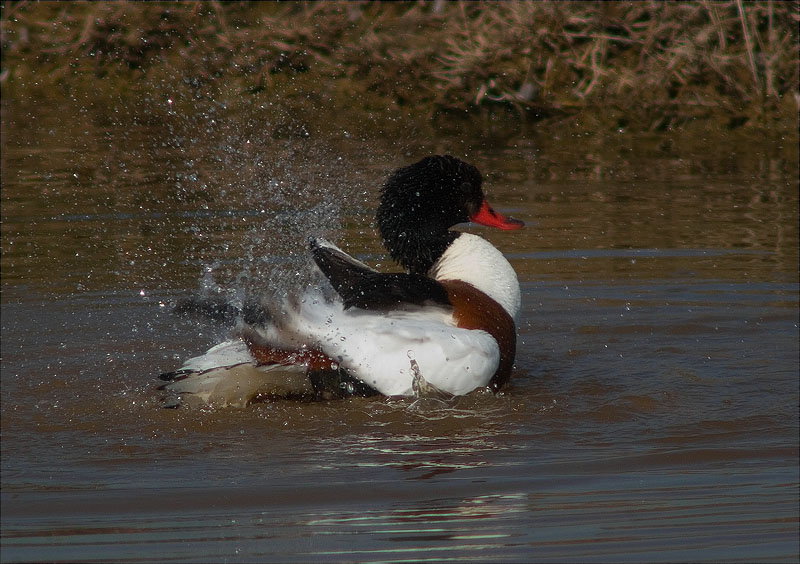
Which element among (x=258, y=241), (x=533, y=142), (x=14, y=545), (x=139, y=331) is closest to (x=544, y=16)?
(x=533, y=142)

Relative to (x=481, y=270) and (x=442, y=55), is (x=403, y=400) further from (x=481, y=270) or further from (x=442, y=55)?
(x=442, y=55)

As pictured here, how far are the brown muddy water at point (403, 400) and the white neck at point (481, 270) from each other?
414mm

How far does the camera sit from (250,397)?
502cm

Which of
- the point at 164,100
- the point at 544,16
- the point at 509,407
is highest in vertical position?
the point at 544,16

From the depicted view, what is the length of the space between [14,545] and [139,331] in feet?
8.89

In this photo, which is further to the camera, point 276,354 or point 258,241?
point 258,241

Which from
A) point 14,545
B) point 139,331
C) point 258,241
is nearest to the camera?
point 14,545

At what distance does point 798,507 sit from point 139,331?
3535 mm

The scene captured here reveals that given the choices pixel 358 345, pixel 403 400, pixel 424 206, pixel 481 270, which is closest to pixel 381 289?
pixel 358 345

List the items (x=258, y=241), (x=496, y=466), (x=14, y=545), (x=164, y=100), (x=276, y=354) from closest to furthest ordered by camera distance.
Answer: (x=14, y=545) < (x=496, y=466) < (x=276, y=354) < (x=258, y=241) < (x=164, y=100)

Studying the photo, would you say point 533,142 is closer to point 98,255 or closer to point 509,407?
point 98,255

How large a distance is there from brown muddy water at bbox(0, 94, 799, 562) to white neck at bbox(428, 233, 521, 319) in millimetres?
414

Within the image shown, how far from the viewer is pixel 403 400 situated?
4.99 metres

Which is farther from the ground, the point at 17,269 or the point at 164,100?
the point at 164,100
